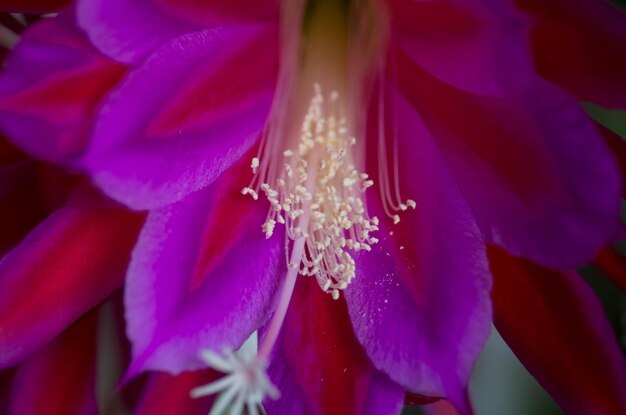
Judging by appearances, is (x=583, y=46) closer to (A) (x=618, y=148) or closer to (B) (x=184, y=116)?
(A) (x=618, y=148)

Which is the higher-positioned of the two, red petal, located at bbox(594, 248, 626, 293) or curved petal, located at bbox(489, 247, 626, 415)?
red petal, located at bbox(594, 248, 626, 293)

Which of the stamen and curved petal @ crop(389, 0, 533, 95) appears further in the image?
the stamen

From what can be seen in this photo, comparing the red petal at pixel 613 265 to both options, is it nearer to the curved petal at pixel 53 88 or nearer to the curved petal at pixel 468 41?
the curved petal at pixel 468 41

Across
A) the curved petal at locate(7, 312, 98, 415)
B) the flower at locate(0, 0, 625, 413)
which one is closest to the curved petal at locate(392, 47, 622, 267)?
the flower at locate(0, 0, 625, 413)

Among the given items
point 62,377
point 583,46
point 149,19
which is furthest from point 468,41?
point 62,377

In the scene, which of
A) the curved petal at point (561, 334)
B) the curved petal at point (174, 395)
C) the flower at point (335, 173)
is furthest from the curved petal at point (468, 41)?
the curved petal at point (174, 395)

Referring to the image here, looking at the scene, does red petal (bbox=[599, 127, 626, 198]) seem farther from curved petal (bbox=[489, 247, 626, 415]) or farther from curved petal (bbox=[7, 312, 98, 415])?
curved petal (bbox=[7, 312, 98, 415])

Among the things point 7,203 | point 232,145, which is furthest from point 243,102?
point 7,203
